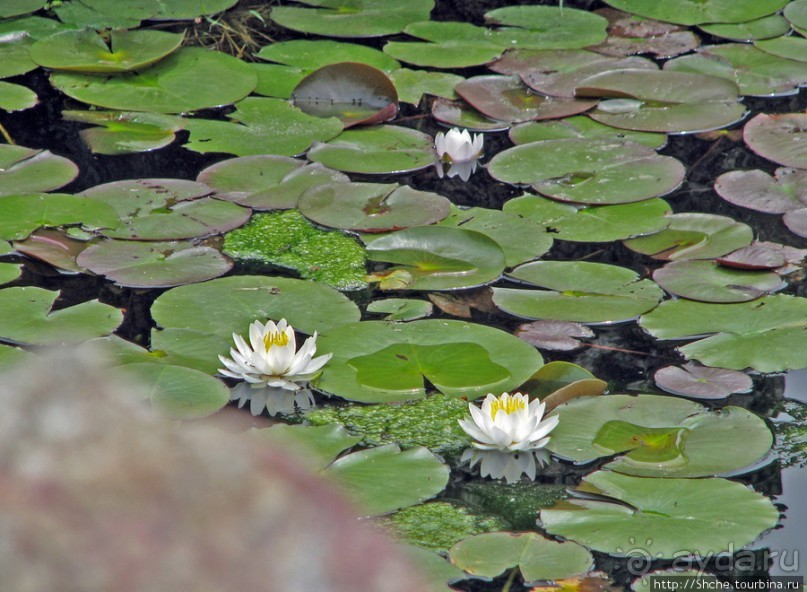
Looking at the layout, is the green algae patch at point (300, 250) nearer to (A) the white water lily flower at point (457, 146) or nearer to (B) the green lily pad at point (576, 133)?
(A) the white water lily flower at point (457, 146)

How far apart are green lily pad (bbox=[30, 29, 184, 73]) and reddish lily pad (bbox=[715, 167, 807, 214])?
103 inches

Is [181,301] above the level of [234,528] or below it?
below

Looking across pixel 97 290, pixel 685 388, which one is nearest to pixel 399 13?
pixel 97 290

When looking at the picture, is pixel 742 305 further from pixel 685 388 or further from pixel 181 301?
pixel 181 301

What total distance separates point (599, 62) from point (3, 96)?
9.20ft

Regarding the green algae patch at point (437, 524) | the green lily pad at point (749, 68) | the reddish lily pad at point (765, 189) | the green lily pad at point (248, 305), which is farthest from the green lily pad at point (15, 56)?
the green algae patch at point (437, 524)

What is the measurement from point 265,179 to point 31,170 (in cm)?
90

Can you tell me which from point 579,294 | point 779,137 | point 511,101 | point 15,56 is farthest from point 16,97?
Answer: point 779,137

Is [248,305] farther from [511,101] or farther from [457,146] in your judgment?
[511,101]

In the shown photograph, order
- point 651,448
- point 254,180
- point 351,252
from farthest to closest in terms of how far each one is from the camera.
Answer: point 254,180, point 351,252, point 651,448

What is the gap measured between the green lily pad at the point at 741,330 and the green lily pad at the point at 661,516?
23.0 inches

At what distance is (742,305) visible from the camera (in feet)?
10.1

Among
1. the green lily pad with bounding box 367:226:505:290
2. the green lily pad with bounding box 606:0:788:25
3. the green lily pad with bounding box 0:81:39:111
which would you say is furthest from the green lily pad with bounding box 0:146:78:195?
the green lily pad with bounding box 606:0:788:25

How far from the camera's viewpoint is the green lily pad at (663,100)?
433cm
